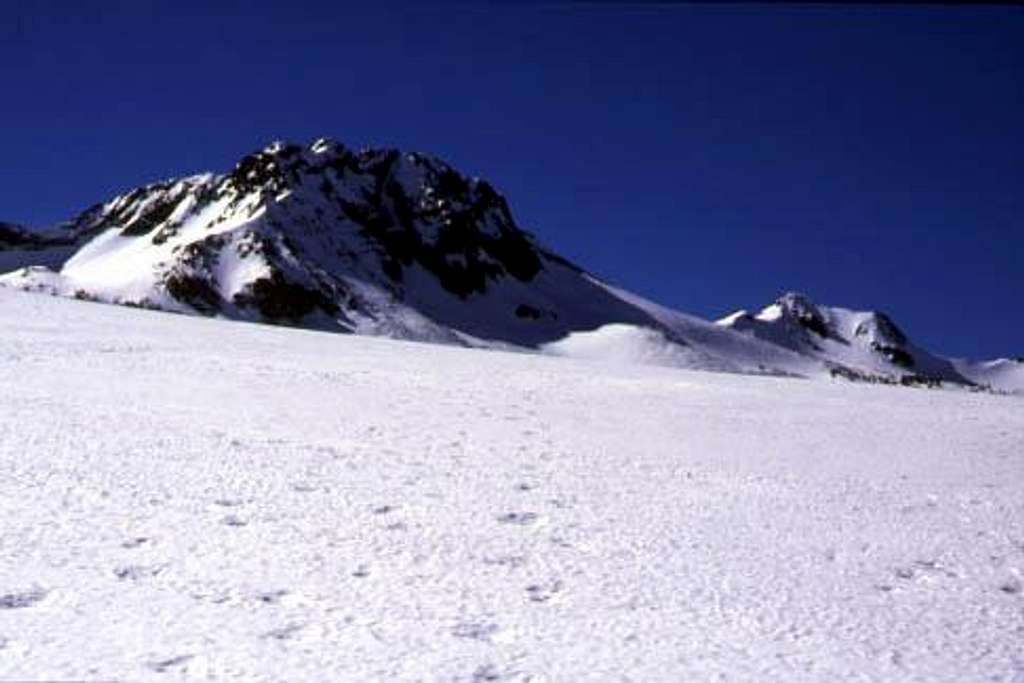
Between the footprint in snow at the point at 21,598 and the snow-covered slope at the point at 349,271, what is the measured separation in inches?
4774

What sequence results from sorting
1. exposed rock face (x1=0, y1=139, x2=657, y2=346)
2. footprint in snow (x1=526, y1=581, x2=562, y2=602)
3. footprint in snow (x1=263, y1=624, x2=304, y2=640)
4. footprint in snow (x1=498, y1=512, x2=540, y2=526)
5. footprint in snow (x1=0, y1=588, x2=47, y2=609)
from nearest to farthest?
footprint in snow (x1=263, y1=624, x2=304, y2=640)
footprint in snow (x1=0, y1=588, x2=47, y2=609)
footprint in snow (x1=526, y1=581, x2=562, y2=602)
footprint in snow (x1=498, y1=512, x2=540, y2=526)
exposed rock face (x1=0, y1=139, x2=657, y2=346)

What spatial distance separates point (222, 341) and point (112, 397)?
1238 centimetres

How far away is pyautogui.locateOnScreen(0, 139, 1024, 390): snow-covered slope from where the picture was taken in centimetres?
13550

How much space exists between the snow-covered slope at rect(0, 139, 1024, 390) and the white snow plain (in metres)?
114

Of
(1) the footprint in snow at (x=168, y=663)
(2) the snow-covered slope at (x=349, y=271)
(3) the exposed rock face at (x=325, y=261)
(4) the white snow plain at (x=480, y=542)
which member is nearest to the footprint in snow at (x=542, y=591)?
(4) the white snow plain at (x=480, y=542)

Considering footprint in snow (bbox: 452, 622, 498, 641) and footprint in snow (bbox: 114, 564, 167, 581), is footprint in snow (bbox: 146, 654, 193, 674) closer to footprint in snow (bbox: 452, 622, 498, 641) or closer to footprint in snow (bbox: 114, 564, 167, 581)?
footprint in snow (bbox: 114, 564, 167, 581)

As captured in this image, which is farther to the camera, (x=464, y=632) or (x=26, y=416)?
(x=26, y=416)

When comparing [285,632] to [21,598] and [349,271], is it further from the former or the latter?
[349,271]

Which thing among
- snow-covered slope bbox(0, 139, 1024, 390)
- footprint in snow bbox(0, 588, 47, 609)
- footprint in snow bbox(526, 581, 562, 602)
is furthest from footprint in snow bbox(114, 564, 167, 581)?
snow-covered slope bbox(0, 139, 1024, 390)

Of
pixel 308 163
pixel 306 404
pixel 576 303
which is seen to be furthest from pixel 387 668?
pixel 308 163

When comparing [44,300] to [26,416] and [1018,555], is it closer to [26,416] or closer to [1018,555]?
[26,416]

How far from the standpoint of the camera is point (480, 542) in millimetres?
8188

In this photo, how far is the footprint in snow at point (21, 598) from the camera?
6137 mm

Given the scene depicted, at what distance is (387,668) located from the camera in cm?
561
